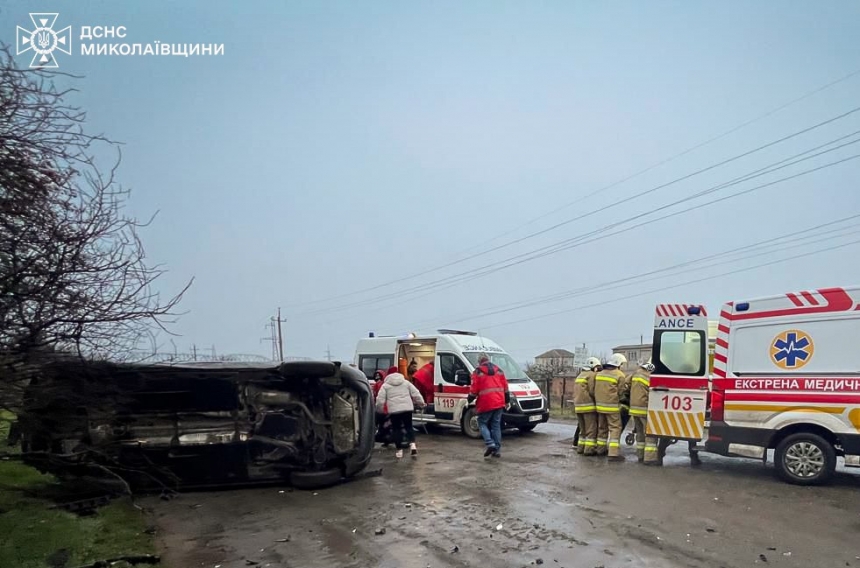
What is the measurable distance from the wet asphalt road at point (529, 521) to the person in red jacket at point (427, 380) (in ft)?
17.0

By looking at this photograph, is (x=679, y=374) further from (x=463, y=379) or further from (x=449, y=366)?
(x=449, y=366)

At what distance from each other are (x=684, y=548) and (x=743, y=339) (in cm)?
453

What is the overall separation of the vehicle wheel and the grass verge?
7.99 meters

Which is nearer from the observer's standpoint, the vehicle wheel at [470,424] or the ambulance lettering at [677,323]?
the ambulance lettering at [677,323]

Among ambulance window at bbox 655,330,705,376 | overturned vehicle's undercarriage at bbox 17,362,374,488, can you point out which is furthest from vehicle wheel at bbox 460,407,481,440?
overturned vehicle's undercarriage at bbox 17,362,374,488

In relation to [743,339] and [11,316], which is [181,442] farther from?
[743,339]

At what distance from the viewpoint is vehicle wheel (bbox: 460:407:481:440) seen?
14430mm

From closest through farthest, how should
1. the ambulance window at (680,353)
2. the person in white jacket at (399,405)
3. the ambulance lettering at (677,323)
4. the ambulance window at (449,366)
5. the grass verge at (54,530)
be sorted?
1. the grass verge at (54,530)
2. the ambulance window at (680,353)
3. the ambulance lettering at (677,323)
4. the person in white jacket at (399,405)
5. the ambulance window at (449,366)

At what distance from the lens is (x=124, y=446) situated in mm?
7703

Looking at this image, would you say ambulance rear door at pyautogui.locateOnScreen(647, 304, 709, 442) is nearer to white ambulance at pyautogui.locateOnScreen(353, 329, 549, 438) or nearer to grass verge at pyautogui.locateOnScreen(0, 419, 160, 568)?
white ambulance at pyautogui.locateOnScreen(353, 329, 549, 438)

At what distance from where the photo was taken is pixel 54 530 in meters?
6.33

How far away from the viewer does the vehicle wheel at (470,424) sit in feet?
47.3

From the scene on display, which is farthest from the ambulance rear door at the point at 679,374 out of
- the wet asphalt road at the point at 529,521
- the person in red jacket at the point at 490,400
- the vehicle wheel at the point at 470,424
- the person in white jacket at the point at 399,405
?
the vehicle wheel at the point at 470,424

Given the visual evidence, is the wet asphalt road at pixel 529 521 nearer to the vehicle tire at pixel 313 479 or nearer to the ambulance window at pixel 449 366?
the vehicle tire at pixel 313 479
